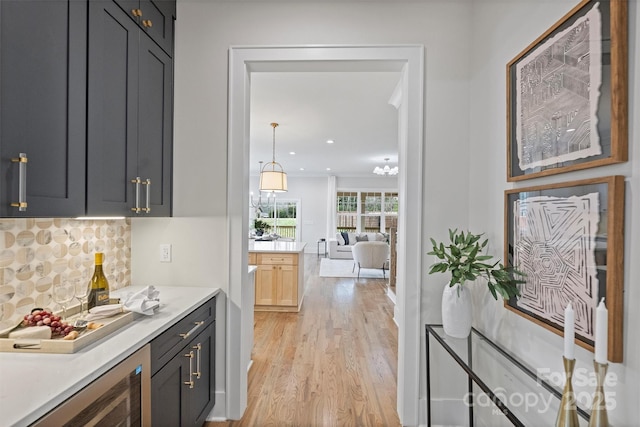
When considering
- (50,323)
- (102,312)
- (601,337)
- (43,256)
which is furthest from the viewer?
(43,256)

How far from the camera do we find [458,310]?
5.74ft

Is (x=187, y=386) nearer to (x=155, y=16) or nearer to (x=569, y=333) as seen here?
(x=569, y=333)

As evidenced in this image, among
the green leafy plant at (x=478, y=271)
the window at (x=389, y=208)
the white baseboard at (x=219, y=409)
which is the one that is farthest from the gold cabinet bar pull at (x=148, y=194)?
the window at (x=389, y=208)

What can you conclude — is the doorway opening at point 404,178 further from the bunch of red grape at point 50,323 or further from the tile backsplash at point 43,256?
the bunch of red grape at point 50,323

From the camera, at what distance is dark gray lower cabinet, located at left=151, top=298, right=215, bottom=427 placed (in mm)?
1442

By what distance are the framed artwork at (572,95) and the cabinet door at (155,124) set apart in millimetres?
1905

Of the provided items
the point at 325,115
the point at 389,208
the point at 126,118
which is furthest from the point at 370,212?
the point at 126,118

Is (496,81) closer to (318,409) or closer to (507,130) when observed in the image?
(507,130)

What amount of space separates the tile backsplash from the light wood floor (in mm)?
1272

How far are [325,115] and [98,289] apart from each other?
11.9 feet

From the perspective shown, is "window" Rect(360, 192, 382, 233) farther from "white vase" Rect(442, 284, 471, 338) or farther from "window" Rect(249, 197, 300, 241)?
"white vase" Rect(442, 284, 471, 338)

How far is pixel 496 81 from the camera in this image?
5.93 feet

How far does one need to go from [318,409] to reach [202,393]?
0.84m

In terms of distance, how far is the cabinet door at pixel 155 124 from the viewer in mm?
1784
